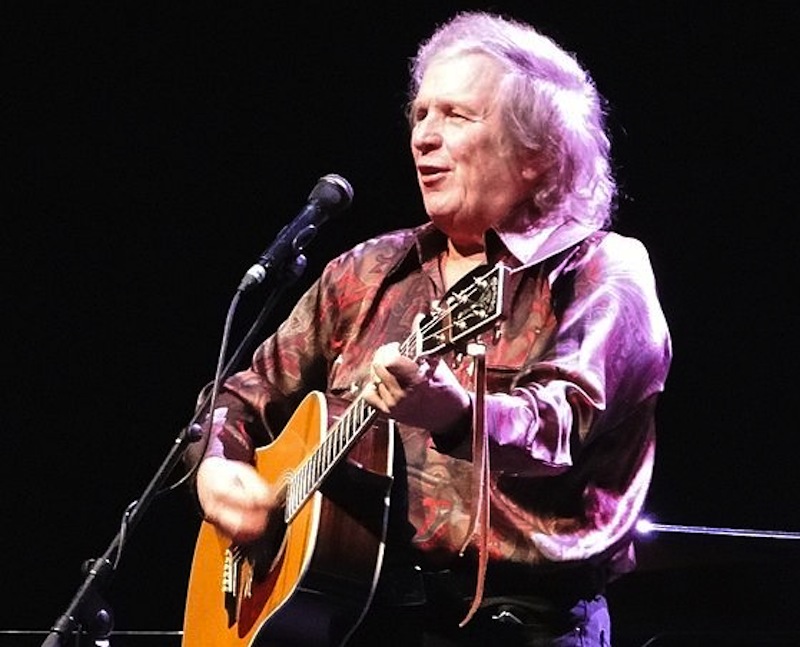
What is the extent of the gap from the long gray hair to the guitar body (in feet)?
2.05

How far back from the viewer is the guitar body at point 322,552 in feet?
7.70

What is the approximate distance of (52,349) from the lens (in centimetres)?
468

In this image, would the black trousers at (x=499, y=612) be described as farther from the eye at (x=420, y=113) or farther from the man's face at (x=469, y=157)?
the eye at (x=420, y=113)

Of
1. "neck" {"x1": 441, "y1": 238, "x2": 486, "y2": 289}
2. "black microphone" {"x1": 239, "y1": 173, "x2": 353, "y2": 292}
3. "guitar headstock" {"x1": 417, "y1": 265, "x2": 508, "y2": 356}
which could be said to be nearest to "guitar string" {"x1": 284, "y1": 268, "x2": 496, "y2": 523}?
"guitar headstock" {"x1": 417, "y1": 265, "x2": 508, "y2": 356}

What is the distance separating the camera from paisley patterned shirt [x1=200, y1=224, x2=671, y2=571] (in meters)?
2.10

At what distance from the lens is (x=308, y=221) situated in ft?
9.38

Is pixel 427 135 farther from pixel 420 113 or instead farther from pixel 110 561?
pixel 110 561

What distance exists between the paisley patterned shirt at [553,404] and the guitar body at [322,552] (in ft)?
0.24

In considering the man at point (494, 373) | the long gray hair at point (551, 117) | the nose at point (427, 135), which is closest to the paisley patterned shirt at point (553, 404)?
the man at point (494, 373)

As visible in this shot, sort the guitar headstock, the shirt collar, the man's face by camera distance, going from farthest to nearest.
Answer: the man's face, the shirt collar, the guitar headstock

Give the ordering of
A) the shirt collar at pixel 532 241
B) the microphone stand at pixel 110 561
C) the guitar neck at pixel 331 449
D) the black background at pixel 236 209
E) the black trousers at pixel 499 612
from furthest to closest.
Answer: the black background at pixel 236 209 → the microphone stand at pixel 110 561 → the shirt collar at pixel 532 241 → the black trousers at pixel 499 612 → the guitar neck at pixel 331 449

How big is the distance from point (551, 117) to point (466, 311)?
2.77 ft

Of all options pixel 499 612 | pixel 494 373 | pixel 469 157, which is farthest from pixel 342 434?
pixel 469 157

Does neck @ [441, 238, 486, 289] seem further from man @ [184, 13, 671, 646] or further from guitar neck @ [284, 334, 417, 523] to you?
guitar neck @ [284, 334, 417, 523]
